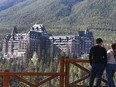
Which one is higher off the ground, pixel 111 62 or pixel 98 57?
pixel 98 57

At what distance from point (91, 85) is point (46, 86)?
8281 cm

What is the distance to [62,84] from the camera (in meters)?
16.9

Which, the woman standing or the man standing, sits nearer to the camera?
the man standing

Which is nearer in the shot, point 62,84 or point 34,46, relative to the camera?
point 62,84

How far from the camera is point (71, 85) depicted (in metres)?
16.8

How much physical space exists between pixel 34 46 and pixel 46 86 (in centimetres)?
9543

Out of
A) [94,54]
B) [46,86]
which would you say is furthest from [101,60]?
[46,86]

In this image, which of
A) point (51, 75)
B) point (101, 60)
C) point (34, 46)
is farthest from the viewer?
point (34, 46)

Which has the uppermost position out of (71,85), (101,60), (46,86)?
(101,60)

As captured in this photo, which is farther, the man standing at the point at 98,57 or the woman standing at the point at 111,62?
the woman standing at the point at 111,62

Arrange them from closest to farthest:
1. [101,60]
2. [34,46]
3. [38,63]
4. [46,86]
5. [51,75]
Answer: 1. [101,60]
2. [51,75]
3. [46,86]
4. [38,63]
5. [34,46]

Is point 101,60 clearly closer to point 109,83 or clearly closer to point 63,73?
point 109,83

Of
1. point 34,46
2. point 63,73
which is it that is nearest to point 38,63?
point 34,46

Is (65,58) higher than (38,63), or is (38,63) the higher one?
(65,58)
